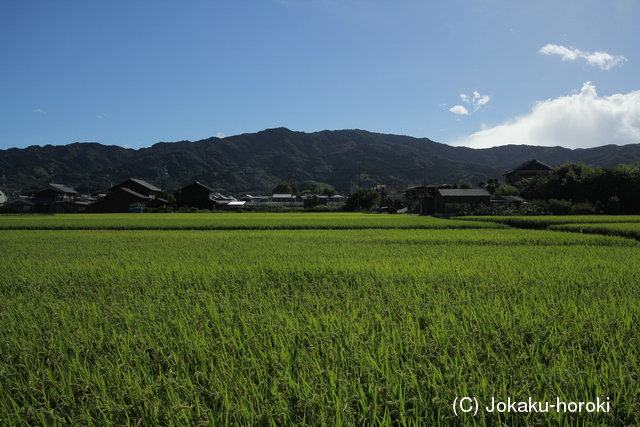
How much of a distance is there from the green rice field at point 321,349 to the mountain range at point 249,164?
125291 mm

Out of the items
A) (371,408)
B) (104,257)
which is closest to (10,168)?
(104,257)

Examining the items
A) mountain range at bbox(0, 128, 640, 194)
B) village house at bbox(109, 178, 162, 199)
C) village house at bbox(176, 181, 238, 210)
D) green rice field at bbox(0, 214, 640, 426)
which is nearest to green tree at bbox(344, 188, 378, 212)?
village house at bbox(176, 181, 238, 210)

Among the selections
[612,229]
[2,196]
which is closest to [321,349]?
[612,229]

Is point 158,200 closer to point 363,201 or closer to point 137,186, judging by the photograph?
point 137,186

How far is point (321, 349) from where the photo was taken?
2.73 meters

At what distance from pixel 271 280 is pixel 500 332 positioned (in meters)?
3.65

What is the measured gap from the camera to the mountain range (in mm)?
128250

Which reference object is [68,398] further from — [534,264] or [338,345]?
[534,264]

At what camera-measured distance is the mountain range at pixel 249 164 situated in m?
128

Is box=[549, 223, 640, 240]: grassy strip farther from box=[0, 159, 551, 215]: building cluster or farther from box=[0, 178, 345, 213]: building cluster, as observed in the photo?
box=[0, 178, 345, 213]: building cluster

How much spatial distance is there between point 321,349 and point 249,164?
549ft

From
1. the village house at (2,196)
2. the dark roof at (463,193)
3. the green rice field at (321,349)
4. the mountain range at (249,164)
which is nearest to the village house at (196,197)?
the dark roof at (463,193)

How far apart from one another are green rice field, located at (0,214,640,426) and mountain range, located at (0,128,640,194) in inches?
4933

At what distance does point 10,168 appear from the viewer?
137m
